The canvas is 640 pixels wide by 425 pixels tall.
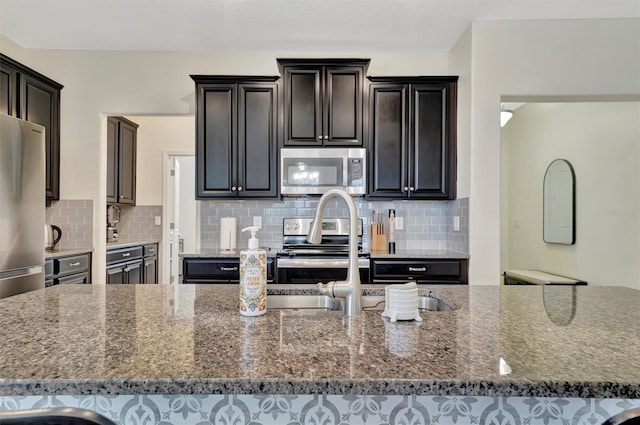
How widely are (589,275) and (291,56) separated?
369 cm

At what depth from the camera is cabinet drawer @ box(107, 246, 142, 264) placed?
12.2 feet

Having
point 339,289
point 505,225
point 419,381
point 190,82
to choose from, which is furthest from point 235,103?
point 505,225

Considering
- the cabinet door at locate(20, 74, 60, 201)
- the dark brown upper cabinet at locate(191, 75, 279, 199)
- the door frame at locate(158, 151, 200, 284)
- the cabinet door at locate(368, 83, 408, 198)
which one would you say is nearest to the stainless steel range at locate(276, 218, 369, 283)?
the dark brown upper cabinet at locate(191, 75, 279, 199)

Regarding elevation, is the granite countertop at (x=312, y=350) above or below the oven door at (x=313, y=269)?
above

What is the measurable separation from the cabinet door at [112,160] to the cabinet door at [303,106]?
2.20m

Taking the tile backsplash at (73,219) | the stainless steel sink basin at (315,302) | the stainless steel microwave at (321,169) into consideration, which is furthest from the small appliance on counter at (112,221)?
the stainless steel sink basin at (315,302)

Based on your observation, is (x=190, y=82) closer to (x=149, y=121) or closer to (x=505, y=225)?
(x=149, y=121)

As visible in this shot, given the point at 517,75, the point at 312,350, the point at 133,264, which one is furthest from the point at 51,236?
the point at 517,75

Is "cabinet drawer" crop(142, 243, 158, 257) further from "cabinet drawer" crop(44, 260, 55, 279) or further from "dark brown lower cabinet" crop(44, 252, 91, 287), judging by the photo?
"cabinet drawer" crop(44, 260, 55, 279)

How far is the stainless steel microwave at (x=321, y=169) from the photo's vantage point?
10.6 feet

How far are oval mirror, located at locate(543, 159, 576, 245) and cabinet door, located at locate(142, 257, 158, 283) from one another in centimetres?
479

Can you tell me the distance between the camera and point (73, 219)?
3539 millimetres

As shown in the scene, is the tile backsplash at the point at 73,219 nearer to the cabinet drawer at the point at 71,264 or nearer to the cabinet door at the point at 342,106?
the cabinet drawer at the point at 71,264

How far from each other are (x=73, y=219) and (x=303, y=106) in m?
2.39
